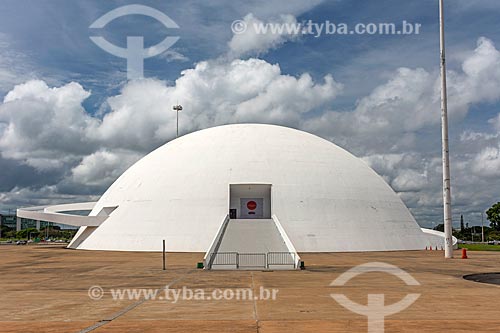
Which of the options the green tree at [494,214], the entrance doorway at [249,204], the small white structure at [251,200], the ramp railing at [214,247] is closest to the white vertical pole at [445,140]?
the small white structure at [251,200]

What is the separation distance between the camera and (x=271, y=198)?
37.7 metres

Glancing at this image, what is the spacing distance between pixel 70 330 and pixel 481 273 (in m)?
18.5

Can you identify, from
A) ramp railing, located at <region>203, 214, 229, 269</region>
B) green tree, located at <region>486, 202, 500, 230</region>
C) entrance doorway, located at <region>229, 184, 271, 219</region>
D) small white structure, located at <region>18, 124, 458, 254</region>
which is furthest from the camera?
green tree, located at <region>486, 202, 500, 230</region>

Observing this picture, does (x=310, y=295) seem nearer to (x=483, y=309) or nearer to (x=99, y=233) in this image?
(x=483, y=309)

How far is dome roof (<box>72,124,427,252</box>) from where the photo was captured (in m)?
36.5

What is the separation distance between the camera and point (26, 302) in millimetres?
13906

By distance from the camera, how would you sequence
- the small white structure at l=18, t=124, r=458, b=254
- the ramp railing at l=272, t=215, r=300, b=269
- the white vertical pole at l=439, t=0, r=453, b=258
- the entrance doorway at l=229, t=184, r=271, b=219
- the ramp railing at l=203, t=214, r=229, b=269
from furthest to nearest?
1. the entrance doorway at l=229, t=184, r=271, b=219
2. the small white structure at l=18, t=124, r=458, b=254
3. the white vertical pole at l=439, t=0, r=453, b=258
4. the ramp railing at l=272, t=215, r=300, b=269
5. the ramp railing at l=203, t=214, r=229, b=269

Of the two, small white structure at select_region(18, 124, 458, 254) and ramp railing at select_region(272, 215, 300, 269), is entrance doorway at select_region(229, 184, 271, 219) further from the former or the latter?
ramp railing at select_region(272, 215, 300, 269)

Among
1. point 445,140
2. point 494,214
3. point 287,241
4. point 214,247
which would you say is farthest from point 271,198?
point 494,214

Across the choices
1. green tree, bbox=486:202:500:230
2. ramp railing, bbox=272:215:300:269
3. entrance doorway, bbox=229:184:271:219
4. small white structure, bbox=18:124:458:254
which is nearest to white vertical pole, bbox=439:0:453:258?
small white structure, bbox=18:124:458:254

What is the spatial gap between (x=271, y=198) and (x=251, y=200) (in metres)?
3.04

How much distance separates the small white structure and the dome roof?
8cm

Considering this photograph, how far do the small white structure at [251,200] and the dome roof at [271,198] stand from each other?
82mm

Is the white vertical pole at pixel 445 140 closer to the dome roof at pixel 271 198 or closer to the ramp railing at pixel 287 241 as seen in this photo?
the dome roof at pixel 271 198
